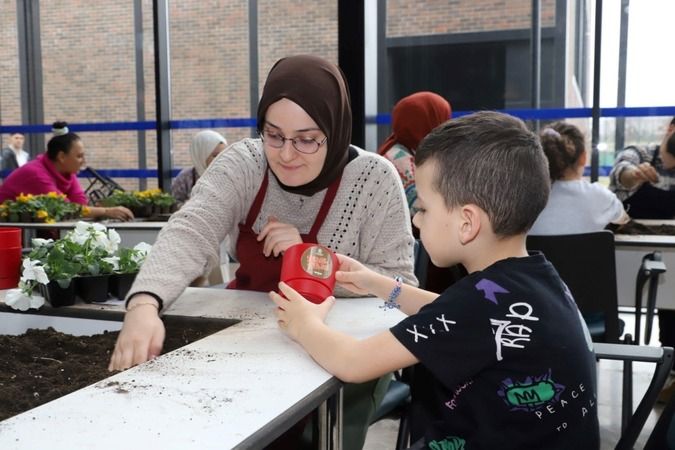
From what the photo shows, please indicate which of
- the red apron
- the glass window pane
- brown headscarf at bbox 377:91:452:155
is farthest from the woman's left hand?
the glass window pane

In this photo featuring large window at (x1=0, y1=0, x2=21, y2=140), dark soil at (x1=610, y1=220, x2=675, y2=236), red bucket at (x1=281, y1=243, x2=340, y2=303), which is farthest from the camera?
large window at (x1=0, y1=0, x2=21, y2=140)

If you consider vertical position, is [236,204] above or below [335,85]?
below

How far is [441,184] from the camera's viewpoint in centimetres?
114

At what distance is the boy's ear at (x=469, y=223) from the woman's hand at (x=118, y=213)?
11.6 feet

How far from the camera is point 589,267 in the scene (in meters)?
2.35

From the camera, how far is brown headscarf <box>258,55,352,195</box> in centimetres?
157

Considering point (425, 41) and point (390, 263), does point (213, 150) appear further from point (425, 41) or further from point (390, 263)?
point (390, 263)

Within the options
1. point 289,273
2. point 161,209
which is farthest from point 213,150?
point 289,273

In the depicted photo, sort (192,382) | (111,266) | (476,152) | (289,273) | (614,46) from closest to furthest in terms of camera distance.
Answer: (192,382)
(476,152)
(289,273)
(111,266)
(614,46)

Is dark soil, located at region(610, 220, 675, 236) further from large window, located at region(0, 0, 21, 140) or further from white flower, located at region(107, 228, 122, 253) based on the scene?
large window, located at region(0, 0, 21, 140)

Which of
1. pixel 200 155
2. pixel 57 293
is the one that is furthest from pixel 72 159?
pixel 57 293

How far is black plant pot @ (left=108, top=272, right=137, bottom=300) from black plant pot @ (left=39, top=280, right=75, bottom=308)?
10cm

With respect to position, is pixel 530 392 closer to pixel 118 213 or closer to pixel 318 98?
pixel 318 98

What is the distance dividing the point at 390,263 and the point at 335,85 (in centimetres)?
46
